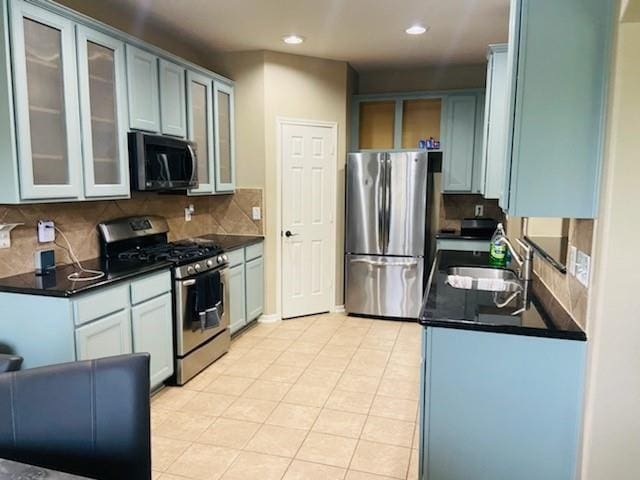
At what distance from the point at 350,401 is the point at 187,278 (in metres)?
1.40

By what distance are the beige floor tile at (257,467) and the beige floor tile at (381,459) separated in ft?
1.21

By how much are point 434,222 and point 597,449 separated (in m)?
3.69

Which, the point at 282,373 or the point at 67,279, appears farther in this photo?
the point at 282,373

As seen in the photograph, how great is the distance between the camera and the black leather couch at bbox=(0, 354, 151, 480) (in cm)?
120

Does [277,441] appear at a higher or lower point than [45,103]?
lower

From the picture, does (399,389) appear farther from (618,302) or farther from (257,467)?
(618,302)

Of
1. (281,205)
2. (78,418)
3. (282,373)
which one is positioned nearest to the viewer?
(78,418)

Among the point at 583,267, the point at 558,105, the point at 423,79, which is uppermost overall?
the point at 423,79

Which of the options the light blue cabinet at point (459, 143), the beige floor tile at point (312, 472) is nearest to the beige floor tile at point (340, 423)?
the beige floor tile at point (312, 472)


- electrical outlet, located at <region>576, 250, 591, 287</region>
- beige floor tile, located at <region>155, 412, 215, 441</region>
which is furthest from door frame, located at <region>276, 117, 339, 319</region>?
electrical outlet, located at <region>576, 250, 591, 287</region>

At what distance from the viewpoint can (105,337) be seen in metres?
2.55

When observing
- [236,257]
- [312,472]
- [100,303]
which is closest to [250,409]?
[312,472]

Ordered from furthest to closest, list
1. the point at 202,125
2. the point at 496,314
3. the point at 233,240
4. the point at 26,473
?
the point at 233,240
the point at 202,125
the point at 496,314
the point at 26,473

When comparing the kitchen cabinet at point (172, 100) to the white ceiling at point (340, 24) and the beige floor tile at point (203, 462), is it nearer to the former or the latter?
the white ceiling at point (340, 24)
